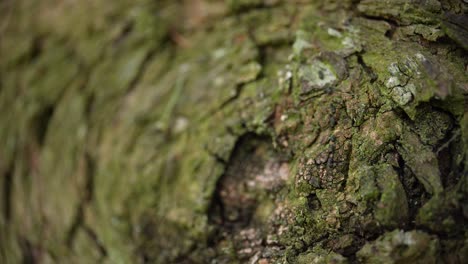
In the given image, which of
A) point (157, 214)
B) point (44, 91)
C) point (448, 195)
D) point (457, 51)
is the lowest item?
point (157, 214)

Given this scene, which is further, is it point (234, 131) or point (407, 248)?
point (234, 131)

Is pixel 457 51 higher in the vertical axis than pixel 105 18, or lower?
higher

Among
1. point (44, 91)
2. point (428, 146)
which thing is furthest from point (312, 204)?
point (44, 91)

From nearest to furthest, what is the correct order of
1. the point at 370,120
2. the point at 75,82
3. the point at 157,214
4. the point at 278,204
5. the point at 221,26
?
1. the point at 370,120
2. the point at 278,204
3. the point at 157,214
4. the point at 221,26
5. the point at 75,82

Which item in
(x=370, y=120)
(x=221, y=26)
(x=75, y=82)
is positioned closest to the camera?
(x=370, y=120)

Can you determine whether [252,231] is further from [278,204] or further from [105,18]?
[105,18]

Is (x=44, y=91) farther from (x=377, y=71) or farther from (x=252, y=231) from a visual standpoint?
(x=377, y=71)

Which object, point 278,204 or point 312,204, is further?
point 278,204
